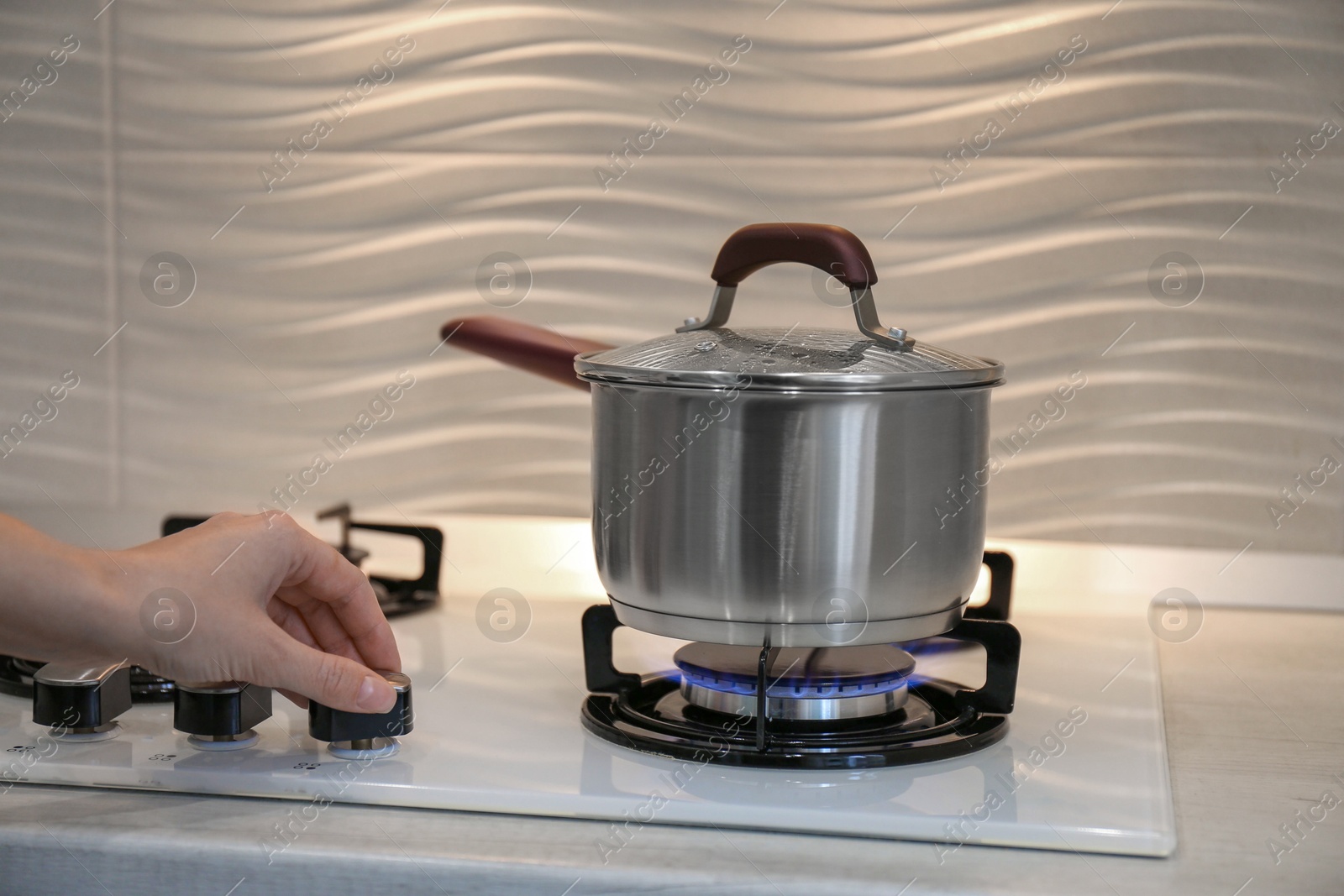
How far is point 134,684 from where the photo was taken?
70cm

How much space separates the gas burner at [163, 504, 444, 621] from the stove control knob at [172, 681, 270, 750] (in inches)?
14.5

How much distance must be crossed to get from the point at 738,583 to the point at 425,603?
18.8 inches

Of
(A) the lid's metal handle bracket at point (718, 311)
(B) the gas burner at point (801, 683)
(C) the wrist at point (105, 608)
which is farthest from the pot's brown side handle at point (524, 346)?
(C) the wrist at point (105, 608)

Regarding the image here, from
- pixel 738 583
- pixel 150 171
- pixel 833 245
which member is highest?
pixel 150 171

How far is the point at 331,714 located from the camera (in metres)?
0.59

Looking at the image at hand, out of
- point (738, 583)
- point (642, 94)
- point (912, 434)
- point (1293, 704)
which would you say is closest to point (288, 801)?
point (738, 583)

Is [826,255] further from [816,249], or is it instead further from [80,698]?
[80,698]

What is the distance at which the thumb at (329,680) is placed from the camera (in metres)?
0.58

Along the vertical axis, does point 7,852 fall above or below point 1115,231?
below

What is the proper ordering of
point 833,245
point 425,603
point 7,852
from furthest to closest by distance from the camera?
1. point 425,603
2. point 833,245
3. point 7,852

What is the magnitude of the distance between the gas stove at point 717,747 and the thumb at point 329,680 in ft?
0.04

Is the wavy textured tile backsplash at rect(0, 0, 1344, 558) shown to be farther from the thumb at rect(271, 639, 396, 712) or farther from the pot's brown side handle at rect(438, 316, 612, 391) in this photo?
the thumb at rect(271, 639, 396, 712)

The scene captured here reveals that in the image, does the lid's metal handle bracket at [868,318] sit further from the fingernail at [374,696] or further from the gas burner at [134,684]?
the gas burner at [134,684]

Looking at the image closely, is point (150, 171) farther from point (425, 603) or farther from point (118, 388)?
point (425, 603)
